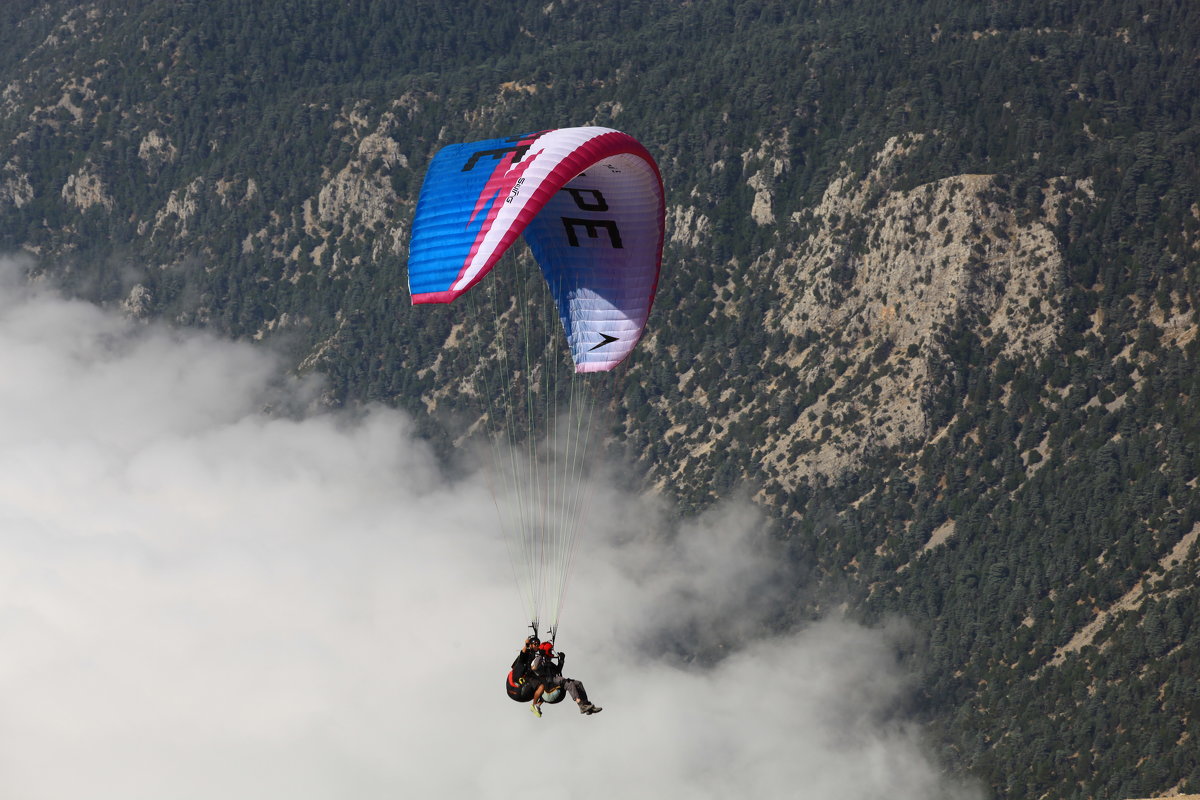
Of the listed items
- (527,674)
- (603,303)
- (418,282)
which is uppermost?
(603,303)

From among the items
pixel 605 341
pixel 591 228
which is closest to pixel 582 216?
pixel 591 228

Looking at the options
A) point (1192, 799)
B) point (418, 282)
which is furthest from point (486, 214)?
point (1192, 799)

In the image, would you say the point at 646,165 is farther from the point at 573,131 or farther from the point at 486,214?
the point at 486,214

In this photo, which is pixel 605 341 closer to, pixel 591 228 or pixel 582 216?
pixel 591 228

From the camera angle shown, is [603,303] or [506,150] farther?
[603,303]

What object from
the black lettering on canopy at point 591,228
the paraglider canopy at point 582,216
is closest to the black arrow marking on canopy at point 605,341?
the paraglider canopy at point 582,216
